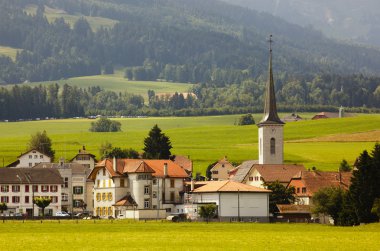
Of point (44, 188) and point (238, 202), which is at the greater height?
point (44, 188)

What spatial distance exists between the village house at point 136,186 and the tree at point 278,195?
11077 mm

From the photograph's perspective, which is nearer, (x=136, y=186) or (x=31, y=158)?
(x=136, y=186)

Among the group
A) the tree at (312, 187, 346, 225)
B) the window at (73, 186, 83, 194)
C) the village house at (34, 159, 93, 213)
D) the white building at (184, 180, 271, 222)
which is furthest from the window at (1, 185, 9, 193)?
the tree at (312, 187, 346, 225)

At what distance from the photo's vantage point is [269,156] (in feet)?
481

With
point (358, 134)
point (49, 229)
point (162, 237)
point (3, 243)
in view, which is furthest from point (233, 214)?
point (358, 134)

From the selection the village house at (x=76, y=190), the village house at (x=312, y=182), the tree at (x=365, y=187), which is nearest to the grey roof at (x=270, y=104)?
the village house at (x=312, y=182)

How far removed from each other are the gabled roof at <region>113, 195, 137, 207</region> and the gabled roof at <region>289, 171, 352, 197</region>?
19865 millimetres

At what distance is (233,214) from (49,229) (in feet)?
115

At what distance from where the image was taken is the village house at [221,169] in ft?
509

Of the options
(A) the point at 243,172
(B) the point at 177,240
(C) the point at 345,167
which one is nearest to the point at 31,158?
(A) the point at 243,172

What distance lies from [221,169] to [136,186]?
35.5 m

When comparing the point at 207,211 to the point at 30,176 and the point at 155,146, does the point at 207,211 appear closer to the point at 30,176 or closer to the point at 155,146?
the point at 30,176

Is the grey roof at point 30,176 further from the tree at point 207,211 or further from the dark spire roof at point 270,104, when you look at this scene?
the dark spire roof at point 270,104

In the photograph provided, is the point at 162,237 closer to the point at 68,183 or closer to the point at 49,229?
the point at 49,229
